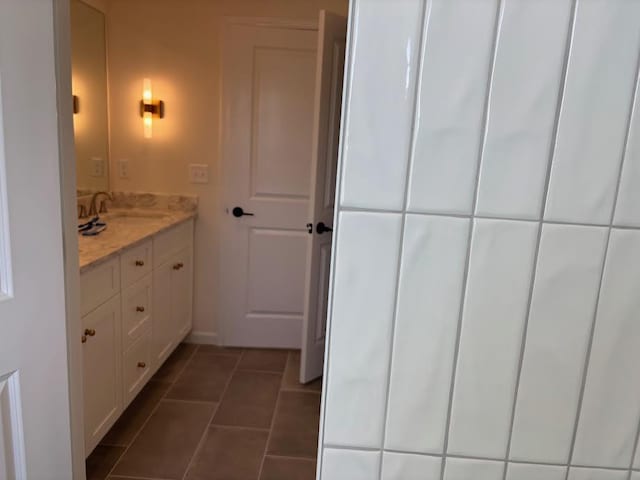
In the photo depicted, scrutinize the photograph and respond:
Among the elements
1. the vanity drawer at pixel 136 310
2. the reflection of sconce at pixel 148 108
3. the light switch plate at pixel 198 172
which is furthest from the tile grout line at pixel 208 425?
the reflection of sconce at pixel 148 108

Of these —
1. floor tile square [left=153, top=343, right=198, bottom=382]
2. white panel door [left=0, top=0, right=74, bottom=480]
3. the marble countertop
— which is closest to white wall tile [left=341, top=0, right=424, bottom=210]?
white panel door [left=0, top=0, right=74, bottom=480]

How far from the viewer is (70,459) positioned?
49.8 inches

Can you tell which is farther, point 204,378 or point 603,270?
point 204,378

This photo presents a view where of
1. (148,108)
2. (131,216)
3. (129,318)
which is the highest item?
(148,108)

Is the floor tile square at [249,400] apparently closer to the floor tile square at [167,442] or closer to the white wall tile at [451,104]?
the floor tile square at [167,442]

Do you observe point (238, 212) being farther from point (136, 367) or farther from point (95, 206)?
point (136, 367)

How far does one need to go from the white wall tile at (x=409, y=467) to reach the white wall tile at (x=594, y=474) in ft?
0.56

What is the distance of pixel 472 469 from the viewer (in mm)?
612

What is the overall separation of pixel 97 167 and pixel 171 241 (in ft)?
2.37

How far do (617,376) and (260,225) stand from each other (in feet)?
8.91

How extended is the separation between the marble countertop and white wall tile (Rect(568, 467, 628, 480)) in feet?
5.29

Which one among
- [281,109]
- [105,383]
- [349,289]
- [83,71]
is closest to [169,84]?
[83,71]

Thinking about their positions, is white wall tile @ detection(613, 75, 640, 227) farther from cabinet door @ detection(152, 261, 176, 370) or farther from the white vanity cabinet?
cabinet door @ detection(152, 261, 176, 370)

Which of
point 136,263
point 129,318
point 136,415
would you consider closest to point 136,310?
point 129,318
